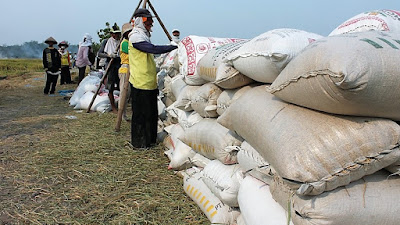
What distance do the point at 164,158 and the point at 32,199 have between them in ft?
4.39

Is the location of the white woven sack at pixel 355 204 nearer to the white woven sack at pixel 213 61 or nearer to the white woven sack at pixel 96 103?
the white woven sack at pixel 213 61

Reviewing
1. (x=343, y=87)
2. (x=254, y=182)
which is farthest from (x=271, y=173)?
(x=343, y=87)

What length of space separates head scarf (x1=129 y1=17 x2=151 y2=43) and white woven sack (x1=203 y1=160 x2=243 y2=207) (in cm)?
183

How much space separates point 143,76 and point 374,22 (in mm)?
2412

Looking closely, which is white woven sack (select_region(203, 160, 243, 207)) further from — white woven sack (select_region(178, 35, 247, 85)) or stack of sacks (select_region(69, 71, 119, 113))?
stack of sacks (select_region(69, 71, 119, 113))

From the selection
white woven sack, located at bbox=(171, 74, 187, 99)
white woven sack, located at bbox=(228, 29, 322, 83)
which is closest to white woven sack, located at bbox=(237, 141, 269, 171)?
white woven sack, located at bbox=(228, 29, 322, 83)

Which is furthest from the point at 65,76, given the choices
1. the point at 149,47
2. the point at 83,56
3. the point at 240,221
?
the point at 240,221

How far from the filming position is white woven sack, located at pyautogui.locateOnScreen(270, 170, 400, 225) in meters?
1.36

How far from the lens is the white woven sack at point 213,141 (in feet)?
7.36

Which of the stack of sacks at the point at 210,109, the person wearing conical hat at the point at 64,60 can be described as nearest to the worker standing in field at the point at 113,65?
the stack of sacks at the point at 210,109

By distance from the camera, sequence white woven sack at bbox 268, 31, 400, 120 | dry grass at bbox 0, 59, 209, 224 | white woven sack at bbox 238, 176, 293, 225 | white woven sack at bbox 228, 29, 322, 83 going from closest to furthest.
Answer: white woven sack at bbox 268, 31, 400, 120 → white woven sack at bbox 238, 176, 293, 225 → white woven sack at bbox 228, 29, 322, 83 → dry grass at bbox 0, 59, 209, 224

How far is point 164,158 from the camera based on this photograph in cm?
366

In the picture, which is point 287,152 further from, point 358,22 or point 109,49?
point 109,49

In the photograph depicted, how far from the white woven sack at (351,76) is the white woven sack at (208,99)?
1.11 metres
